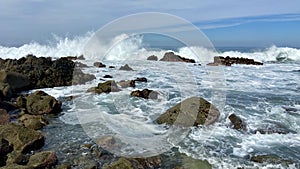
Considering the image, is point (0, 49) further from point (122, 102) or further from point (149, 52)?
point (122, 102)

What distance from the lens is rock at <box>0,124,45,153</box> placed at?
25.1ft

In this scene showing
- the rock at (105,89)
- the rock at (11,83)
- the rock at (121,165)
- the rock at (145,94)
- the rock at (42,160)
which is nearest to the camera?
the rock at (121,165)

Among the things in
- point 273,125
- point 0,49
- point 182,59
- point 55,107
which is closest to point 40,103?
point 55,107

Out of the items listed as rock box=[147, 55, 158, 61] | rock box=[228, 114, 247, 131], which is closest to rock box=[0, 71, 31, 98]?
rock box=[228, 114, 247, 131]

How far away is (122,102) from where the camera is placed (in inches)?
514

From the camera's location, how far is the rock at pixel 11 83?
13336 mm

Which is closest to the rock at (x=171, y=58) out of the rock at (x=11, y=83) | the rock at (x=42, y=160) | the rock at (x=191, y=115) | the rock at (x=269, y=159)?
the rock at (x=11, y=83)

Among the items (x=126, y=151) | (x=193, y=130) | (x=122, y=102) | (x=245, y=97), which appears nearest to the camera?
(x=126, y=151)

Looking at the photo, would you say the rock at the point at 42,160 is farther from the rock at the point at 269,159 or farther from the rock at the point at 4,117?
the rock at the point at 269,159

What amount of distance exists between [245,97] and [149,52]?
19875 millimetres

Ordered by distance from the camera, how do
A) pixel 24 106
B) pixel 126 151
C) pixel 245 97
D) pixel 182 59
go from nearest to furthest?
1. pixel 126 151
2. pixel 24 106
3. pixel 245 97
4. pixel 182 59

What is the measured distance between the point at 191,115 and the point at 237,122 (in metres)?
1.44

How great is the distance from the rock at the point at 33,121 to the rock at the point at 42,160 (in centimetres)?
261

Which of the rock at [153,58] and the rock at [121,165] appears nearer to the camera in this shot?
the rock at [121,165]
